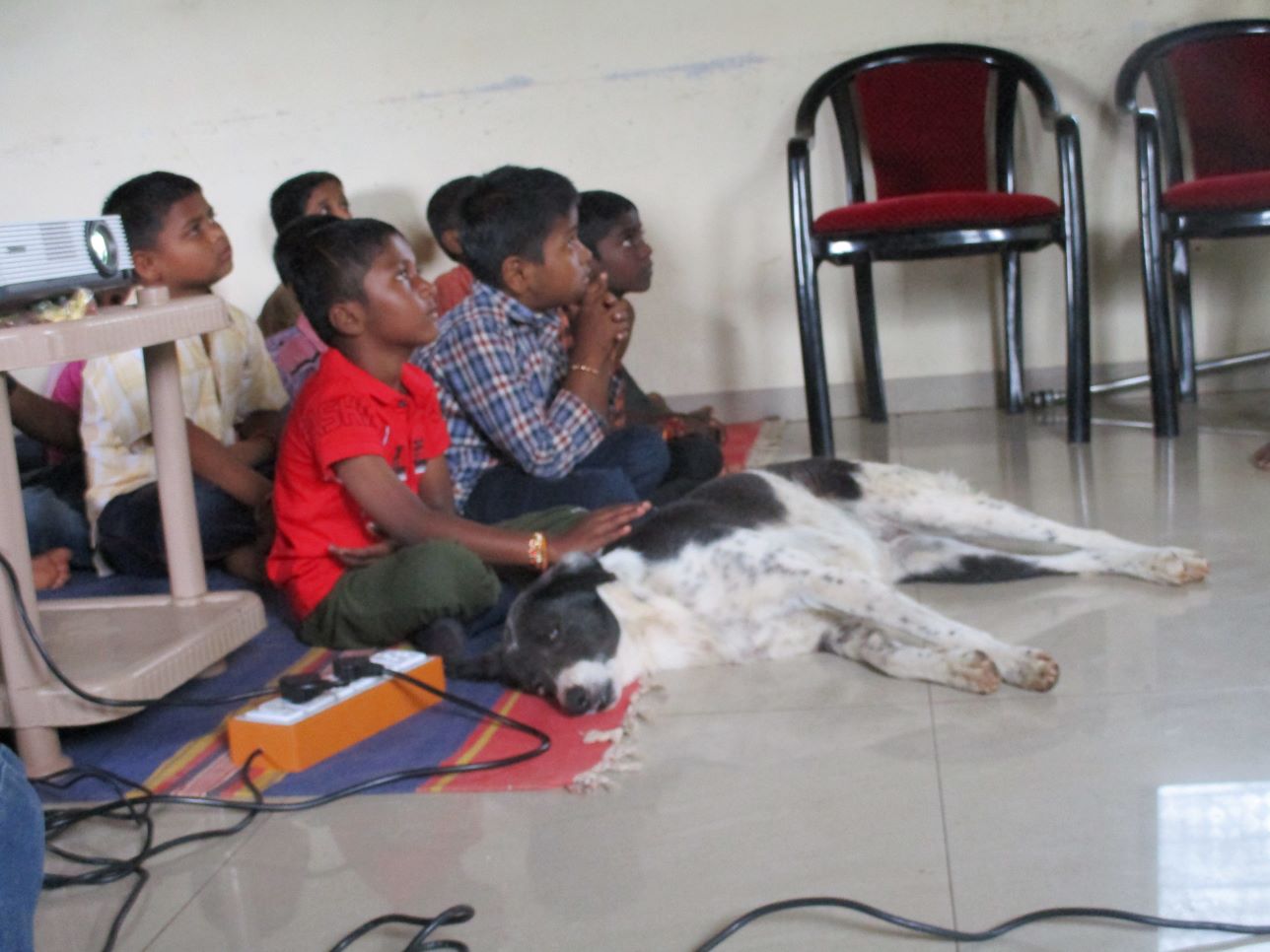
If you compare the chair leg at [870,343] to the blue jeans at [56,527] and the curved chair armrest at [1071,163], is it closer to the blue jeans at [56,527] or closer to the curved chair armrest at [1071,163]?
the curved chair armrest at [1071,163]

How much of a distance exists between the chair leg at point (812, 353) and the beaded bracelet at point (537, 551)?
4.58 ft

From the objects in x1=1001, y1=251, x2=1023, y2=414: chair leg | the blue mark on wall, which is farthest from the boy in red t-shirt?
x1=1001, y1=251, x2=1023, y2=414: chair leg

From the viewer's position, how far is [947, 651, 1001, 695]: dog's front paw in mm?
1968

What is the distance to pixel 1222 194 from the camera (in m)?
3.38

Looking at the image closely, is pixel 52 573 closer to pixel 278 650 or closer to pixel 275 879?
pixel 278 650

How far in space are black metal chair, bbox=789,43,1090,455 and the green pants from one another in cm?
143

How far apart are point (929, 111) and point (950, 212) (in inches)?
26.6

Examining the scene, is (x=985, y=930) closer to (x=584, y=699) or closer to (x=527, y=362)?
(x=584, y=699)

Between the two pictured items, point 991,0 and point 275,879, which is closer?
point 275,879

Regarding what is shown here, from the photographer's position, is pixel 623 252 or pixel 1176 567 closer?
pixel 1176 567

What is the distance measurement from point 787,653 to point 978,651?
1.19ft

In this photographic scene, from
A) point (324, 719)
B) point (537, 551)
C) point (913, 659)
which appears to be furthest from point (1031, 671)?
point (324, 719)

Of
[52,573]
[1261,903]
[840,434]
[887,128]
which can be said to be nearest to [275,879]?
[1261,903]

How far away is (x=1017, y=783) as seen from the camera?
1.67m
